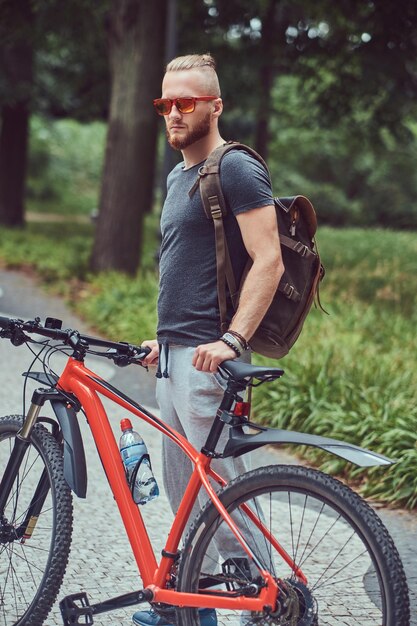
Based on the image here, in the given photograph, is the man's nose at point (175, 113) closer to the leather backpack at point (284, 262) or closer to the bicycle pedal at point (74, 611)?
the leather backpack at point (284, 262)

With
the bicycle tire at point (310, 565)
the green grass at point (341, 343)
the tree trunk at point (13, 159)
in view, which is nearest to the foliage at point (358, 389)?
the green grass at point (341, 343)

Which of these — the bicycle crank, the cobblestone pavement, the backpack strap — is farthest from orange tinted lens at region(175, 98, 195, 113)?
the cobblestone pavement

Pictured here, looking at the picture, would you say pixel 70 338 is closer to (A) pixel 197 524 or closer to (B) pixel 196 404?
(B) pixel 196 404

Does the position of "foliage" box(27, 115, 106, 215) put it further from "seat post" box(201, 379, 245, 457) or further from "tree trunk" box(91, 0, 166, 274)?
"seat post" box(201, 379, 245, 457)

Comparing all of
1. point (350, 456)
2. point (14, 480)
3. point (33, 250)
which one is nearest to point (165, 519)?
point (14, 480)

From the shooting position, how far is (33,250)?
15445mm

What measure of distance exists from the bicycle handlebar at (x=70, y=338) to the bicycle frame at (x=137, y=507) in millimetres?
79

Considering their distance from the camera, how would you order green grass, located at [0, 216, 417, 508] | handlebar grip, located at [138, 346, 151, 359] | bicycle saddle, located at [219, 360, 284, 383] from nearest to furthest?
bicycle saddle, located at [219, 360, 284, 383]
handlebar grip, located at [138, 346, 151, 359]
green grass, located at [0, 216, 417, 508]

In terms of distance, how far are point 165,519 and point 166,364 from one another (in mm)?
1953

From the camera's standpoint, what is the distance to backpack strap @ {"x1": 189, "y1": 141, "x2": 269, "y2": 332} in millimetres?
3271

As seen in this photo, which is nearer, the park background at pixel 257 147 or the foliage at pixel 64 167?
the park background at pixel 257 147

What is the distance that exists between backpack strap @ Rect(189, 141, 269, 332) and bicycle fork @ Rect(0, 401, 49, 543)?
29.0 inches

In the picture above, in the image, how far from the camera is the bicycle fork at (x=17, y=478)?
3.54 meters

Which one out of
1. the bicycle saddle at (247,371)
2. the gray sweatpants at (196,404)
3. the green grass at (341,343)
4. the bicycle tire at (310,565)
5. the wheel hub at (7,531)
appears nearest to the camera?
the bicycle tire at (310,565)
